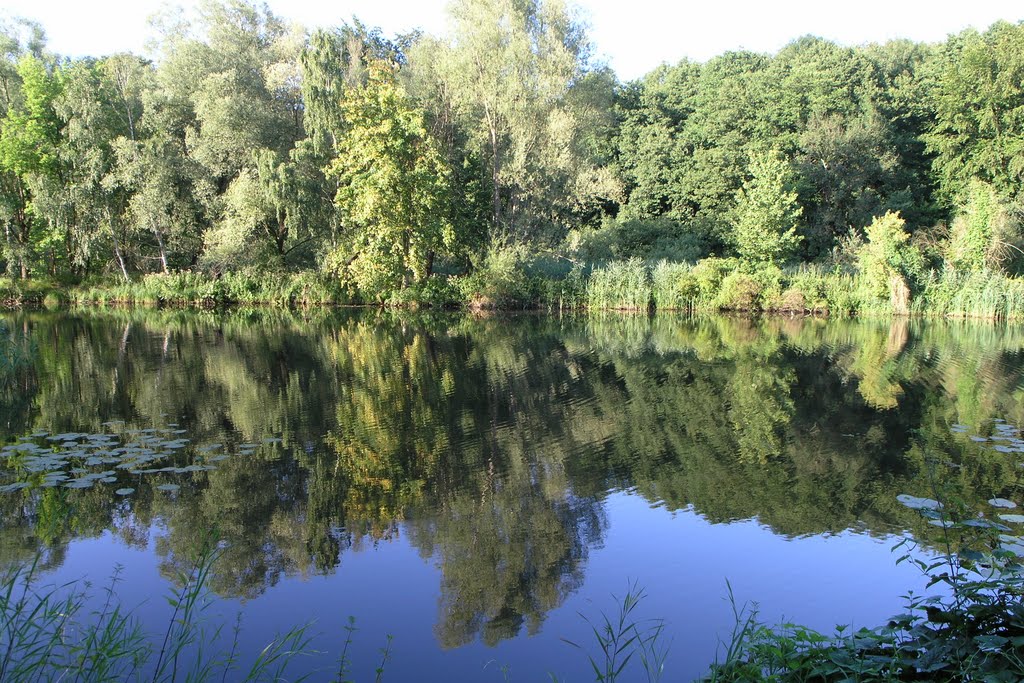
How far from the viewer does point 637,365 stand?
16.5 m

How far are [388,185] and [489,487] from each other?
967 inches

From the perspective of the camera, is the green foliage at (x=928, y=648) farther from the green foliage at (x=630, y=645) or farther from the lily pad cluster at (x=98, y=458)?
the lily pad cluster at (x=98, y=458)

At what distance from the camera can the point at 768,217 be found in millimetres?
32500

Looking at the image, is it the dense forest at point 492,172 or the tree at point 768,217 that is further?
the tree at point 768,217

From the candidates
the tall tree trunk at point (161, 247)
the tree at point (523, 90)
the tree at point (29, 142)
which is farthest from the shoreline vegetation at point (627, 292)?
the tree at point (523, 90)

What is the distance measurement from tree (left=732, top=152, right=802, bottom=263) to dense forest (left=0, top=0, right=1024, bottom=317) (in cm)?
10

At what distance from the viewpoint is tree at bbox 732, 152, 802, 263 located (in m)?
32.5

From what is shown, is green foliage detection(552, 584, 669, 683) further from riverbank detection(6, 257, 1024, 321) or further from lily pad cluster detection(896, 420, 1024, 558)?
riverbank detection(6, 257, 1024, 321)

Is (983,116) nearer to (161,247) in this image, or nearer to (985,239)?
(985,239)

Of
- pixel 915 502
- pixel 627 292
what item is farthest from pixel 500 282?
pixel 915 502

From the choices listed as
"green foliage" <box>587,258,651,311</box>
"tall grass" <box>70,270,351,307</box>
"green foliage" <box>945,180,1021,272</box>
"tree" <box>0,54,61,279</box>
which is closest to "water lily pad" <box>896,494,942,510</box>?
"green foliage" <box>587,258,651,311</box>

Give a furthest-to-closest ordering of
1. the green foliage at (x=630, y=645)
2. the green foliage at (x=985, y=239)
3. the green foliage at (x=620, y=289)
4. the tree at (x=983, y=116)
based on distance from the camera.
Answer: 1. the tree at (x=983, y=116)
2. the green foliage at (x=620, y=289)
3. the green foliage at (x=985, y=239)
4. the green foliage at (x=630, y=645)

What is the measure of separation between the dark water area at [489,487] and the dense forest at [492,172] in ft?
51.1

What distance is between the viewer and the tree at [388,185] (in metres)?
30.8
